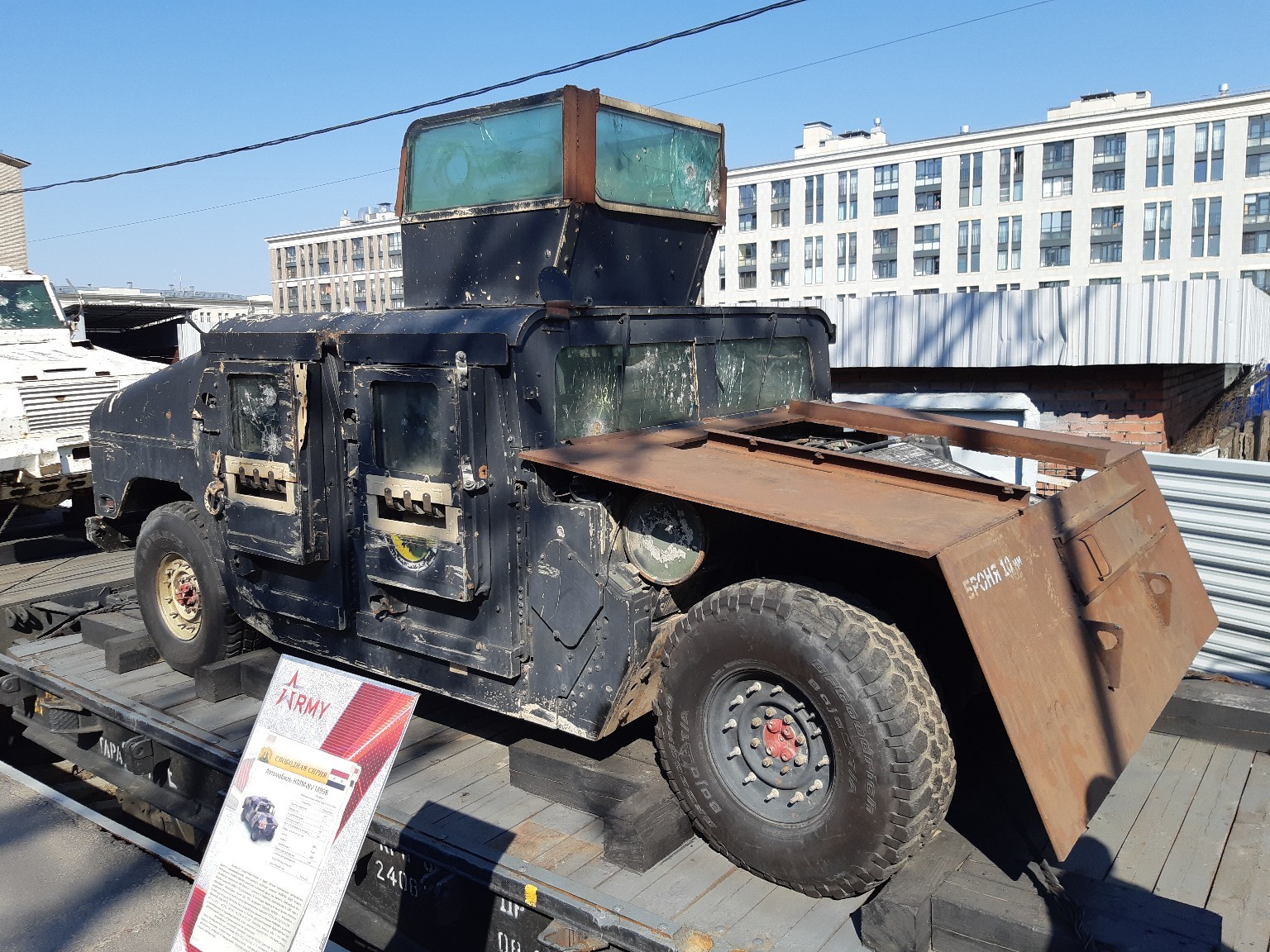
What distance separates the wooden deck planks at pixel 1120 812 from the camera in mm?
3383

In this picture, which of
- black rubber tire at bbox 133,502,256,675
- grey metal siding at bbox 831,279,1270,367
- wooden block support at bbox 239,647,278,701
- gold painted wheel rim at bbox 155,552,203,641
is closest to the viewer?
wooden block support at bbox 239,647,278,701

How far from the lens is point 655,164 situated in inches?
189

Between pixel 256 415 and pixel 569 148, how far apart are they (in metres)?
1.80

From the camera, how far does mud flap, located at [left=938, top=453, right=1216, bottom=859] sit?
283 centimetres

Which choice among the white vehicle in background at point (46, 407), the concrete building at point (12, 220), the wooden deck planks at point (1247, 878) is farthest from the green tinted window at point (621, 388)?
the concrete building at point (12, 220)

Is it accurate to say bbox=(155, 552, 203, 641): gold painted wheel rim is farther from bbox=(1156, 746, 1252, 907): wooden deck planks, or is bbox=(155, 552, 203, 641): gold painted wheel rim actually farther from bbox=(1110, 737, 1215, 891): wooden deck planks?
bbox=(1156, 746, 1252, 907): wooden deck planks

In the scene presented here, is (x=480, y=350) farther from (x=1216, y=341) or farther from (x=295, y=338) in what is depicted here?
(x=1216, y=341)

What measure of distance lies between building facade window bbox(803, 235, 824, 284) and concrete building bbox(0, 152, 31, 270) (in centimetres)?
4439

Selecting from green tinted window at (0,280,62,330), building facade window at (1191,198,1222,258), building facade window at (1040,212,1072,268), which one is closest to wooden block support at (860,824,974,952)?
green tinted window at (0,280,62,330)

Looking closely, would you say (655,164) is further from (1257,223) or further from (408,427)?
(1257,223)

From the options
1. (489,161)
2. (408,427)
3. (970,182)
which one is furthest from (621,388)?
(970,182)

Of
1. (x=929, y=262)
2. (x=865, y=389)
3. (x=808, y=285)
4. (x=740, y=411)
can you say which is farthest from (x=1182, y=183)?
(x=740, y=411)

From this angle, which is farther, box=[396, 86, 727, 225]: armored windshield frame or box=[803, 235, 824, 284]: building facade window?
box=[803, 235, 824, 284]: building facade window

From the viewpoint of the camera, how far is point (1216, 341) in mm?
7801
